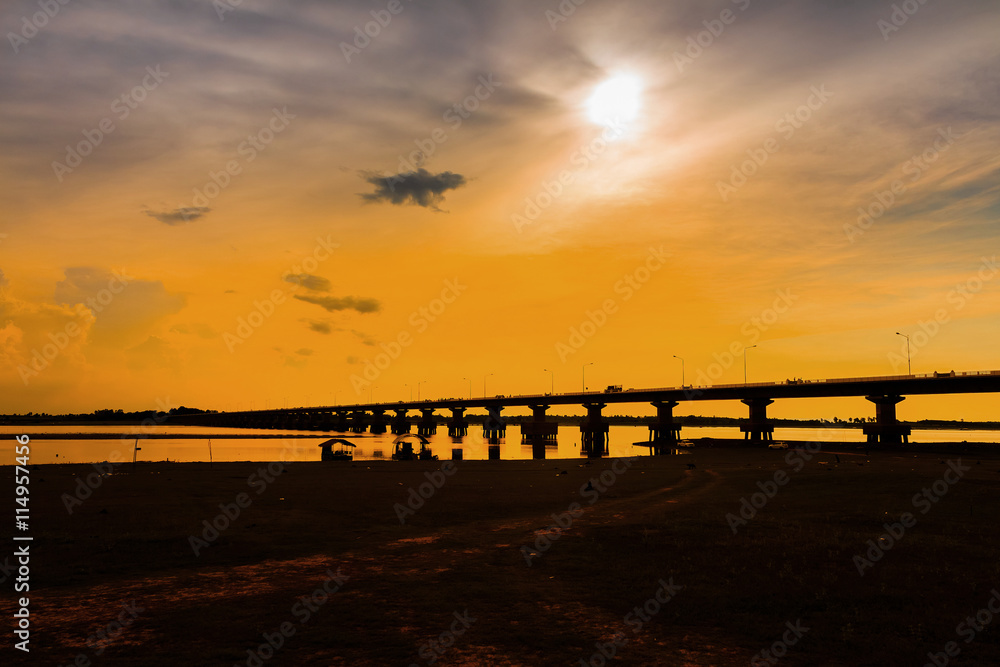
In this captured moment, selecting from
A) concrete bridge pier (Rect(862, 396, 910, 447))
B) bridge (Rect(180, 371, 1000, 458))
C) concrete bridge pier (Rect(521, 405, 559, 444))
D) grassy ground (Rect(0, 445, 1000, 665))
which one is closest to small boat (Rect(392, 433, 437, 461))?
bridge (Rect(180, 371, 1000, 458))

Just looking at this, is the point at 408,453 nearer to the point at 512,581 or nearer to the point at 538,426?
the point at 512,581

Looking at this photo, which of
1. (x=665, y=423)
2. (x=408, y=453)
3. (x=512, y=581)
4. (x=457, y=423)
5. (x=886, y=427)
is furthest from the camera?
(x=457, y=423)

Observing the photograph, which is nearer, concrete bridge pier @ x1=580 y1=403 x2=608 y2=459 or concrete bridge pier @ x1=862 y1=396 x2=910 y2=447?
concrete bridge pier @ x1=862 y1=396 x2=910 y2=447

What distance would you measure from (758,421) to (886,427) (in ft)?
80.0

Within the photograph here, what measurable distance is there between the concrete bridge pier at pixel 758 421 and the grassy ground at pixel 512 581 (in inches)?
3064

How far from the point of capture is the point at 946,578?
12.4 m

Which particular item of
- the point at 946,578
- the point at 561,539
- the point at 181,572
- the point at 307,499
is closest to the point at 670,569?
the point at 561,539

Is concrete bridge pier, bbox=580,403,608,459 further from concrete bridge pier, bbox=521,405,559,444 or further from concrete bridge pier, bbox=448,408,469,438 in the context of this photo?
concrete bridge pier, bbox=448,408,469,438

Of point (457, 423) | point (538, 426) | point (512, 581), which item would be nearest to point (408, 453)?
point (512, 581)

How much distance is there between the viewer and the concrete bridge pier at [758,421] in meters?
97.6

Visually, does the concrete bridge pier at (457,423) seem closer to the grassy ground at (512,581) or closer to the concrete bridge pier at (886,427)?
the concrete bridge pier at (886,427)

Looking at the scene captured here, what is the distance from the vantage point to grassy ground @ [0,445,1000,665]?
9.57m

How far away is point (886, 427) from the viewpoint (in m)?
76.4

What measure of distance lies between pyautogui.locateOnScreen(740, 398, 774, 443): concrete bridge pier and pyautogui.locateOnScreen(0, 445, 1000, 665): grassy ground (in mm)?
77828
